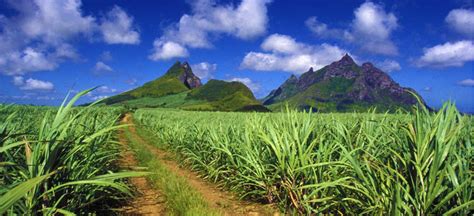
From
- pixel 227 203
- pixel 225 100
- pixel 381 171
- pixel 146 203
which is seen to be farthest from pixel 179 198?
pixel 225 100

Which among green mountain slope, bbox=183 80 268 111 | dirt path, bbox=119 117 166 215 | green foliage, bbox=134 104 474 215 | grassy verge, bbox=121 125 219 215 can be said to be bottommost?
dirt path, bbox=119 117 166 215

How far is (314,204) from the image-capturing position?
3.95 m

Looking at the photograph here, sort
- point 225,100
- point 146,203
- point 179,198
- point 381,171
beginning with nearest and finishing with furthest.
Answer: point 381,171 < point 179,198 < point 146,203 < point 225,100

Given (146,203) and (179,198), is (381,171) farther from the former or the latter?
(146,203)

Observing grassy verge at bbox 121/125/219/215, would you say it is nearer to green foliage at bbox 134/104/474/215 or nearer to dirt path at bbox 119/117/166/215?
dirt path at bbox 119/117/166/215

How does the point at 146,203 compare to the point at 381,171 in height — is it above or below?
below

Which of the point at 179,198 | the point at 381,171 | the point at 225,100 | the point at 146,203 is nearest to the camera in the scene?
the point at 381,171

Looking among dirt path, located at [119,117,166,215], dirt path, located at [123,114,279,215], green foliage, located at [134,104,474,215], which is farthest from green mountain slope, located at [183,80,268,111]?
green foliage, located at [134,104,474,215]

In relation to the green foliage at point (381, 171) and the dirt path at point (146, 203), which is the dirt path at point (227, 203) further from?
the dirt path at point (146, 203)

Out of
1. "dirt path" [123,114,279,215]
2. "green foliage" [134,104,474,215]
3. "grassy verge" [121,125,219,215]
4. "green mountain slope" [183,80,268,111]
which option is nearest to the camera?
"green foliage" [134,104,474,215]

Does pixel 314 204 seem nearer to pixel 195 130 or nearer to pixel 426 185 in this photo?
pixel 426 185

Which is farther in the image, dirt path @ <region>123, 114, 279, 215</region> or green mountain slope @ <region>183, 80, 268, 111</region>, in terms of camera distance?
green mountain slope @ <region>183, 80, 268, 111</region>

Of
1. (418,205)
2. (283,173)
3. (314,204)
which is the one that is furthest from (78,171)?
(418,205)

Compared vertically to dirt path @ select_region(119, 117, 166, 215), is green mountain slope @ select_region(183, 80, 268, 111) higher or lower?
higher
